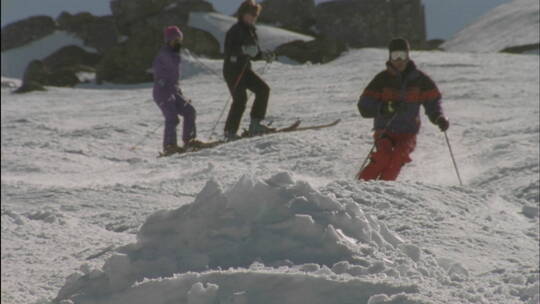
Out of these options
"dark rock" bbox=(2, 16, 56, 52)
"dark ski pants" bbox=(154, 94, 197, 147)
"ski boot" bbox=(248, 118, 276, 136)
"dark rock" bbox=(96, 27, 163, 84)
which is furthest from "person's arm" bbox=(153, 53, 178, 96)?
"dark rock" bbox=(2, 16, 56, 52)

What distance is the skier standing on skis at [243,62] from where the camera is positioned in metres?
8.59

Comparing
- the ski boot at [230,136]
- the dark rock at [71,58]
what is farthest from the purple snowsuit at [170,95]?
the dark rock at [71,58]

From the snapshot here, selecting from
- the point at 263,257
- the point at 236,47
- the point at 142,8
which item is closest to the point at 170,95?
the point at 236,47

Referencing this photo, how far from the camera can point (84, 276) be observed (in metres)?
3.04

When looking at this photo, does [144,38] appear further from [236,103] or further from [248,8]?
[248,8]

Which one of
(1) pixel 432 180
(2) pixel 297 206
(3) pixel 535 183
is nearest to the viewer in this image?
(2) pixel 297 206

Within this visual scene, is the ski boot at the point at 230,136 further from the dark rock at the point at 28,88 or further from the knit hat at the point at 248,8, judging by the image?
the dark rock at the point at 28,88

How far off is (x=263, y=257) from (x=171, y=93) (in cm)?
690

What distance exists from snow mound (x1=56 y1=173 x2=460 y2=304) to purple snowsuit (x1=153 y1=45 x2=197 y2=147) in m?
6.29

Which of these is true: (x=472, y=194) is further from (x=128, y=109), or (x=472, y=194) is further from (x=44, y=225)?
(x=128, y=109)

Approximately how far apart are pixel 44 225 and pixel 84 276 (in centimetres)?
249

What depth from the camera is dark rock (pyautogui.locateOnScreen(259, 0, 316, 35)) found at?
3200 cm

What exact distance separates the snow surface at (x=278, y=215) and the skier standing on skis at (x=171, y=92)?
2.53ft

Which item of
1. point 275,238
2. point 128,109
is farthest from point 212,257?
point 128,109
